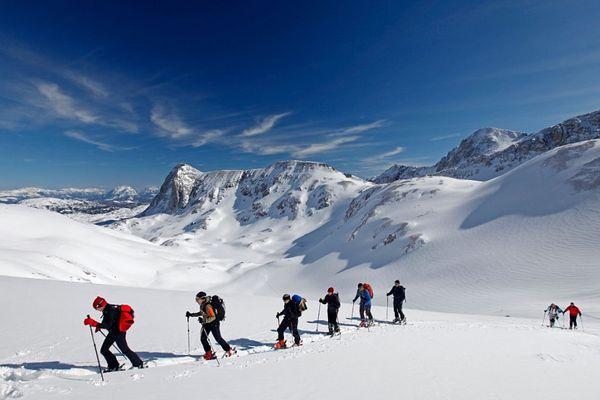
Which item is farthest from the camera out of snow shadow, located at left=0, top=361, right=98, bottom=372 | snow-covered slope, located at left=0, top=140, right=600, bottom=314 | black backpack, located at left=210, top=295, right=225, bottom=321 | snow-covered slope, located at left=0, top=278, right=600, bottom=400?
snow-covered slope, located at left=0, top=140, right=600, bottom=314

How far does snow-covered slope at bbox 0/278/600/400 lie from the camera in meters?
6.63

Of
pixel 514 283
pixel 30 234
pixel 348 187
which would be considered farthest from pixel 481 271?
pixel 348 187

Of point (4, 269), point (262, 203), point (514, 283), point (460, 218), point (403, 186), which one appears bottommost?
point (514, 283)

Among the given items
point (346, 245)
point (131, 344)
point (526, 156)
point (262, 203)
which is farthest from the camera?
point (262, 203)

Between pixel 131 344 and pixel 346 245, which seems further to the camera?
pixel 346 245

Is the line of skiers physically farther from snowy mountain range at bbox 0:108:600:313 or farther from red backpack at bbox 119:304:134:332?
red backpack at bbox 119:304:134:332

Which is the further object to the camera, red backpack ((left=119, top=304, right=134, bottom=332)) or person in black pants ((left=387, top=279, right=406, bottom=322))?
person in black pants ((left=387, top=279, right=406, bottom=322))

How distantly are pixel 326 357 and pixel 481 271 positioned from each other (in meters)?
38.1

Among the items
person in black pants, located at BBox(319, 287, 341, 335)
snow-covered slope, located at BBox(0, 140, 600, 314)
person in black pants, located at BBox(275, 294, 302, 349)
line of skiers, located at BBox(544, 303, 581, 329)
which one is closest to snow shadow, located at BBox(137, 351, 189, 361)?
person in black pants, located at BBox(275, 294, 302, 349)

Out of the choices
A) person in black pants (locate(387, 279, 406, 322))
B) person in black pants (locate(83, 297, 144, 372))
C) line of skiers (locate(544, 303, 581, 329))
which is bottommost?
line of skiers (locate(544, 303, 581, 329))

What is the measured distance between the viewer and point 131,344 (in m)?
11.8

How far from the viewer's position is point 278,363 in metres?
9.16

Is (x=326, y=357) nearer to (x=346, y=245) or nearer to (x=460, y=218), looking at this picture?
(x=460, y=218)

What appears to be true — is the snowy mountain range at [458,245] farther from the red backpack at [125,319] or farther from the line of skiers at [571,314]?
the red backpack at [125,319]
